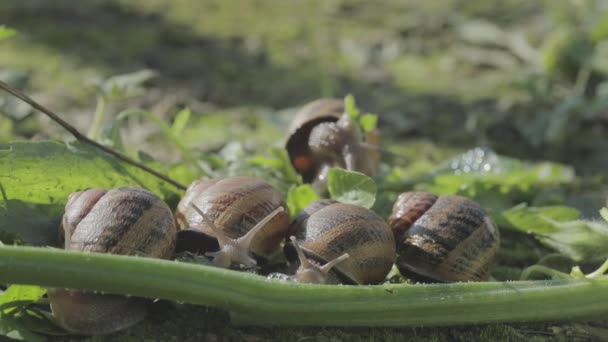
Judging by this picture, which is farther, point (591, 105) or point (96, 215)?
point (591, 105)

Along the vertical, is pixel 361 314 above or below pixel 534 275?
above

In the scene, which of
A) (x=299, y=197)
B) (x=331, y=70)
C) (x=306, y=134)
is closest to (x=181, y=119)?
(x=306, y=134)

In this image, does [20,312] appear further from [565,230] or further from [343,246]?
[565,230]

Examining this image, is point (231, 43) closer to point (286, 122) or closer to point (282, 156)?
point (286, 122)

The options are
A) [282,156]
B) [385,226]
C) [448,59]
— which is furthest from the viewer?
[448,59]

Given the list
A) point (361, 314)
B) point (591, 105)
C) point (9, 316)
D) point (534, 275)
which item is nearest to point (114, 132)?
point (9, 316)

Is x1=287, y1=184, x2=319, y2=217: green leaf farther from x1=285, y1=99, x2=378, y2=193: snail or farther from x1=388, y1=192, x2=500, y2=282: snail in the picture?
x1=388, y1=192, x2=500, y2=282: snail

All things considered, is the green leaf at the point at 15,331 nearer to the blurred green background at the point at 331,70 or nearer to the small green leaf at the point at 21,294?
the small green leaf at the point at 21,294

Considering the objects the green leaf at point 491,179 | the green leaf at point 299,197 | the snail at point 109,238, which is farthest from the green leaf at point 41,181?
the green leaf at point 491,179
